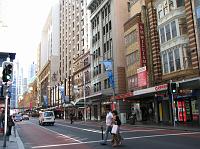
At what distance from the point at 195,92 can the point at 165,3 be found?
38.5ft

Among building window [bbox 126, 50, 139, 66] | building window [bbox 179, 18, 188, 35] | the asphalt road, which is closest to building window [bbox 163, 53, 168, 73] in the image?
building window [bbox 179, 18, 188, 35]

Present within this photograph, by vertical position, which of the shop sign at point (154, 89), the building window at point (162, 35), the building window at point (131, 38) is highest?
the building window at point (131, 38)

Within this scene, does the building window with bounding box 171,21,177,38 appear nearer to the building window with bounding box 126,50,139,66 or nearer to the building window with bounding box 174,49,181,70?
the building window with bounding box 174,49,181,70

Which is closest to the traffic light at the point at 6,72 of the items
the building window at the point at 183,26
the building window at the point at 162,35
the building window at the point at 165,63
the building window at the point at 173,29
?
the building window at the point at 183,26

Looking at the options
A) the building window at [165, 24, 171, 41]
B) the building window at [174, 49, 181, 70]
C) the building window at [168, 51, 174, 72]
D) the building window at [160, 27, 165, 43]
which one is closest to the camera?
the building window at [174, 49, 181, 70]

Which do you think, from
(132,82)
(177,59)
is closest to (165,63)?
(177,59)

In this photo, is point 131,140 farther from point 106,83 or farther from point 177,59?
point 106,83

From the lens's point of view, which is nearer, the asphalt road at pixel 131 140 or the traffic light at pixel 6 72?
the traffic light at pixel 6 72

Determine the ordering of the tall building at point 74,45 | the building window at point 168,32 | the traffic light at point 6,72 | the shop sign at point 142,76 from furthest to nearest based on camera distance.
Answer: the tall building at point 74,45 → the shop sign at point 142,76 → the building window at point 168,32 → the traffic light at point 6,72

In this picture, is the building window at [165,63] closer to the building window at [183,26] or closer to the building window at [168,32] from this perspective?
the building window at [168,32]

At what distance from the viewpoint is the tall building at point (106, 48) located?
181ft

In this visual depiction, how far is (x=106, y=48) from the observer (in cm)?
6106

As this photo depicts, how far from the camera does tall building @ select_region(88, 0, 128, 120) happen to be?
181 feet

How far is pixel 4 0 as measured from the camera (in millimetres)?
19531
